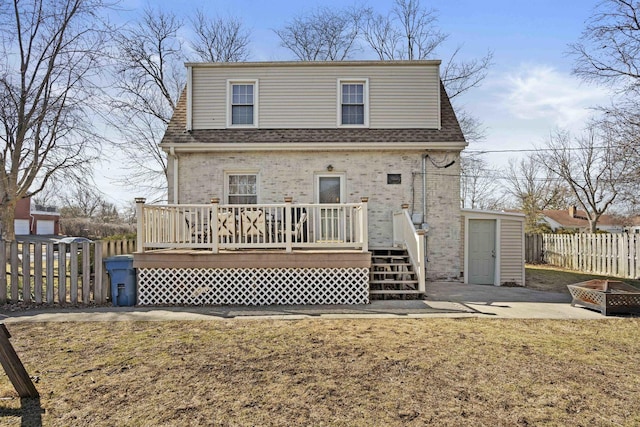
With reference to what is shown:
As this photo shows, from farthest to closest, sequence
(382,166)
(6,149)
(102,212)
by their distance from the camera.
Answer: (102,212) → (382,166) → (6,149)

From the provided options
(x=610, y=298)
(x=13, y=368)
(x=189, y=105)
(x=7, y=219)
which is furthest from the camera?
(x=189, y=105)

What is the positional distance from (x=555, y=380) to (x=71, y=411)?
4.90 meters

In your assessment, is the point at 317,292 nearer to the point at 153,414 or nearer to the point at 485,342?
the point at 485,342

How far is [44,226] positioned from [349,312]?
48.6 meters

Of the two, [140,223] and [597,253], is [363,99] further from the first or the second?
[597,253]

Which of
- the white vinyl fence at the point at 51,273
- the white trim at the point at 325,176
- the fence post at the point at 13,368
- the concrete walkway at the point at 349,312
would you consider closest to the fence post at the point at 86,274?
the white vinyl fence at the point at 51,273

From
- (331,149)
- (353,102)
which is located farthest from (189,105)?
(353,102)

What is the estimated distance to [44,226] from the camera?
42219mm

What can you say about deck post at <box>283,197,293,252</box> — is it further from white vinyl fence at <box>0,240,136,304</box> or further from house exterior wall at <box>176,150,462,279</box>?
white vinyl fence at <box>0,240,136,304</box>

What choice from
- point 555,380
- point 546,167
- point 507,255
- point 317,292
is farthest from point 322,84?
point 546,167

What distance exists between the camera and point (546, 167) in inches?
1040

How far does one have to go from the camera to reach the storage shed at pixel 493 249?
10.7 meters

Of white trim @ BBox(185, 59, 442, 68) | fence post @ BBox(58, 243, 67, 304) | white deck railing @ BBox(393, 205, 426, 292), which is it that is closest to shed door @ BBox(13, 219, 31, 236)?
white trim @ BBox(185, 59, 442, 68)

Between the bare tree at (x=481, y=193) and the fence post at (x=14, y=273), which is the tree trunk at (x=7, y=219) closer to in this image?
the fence post at (x=14, y=273)
